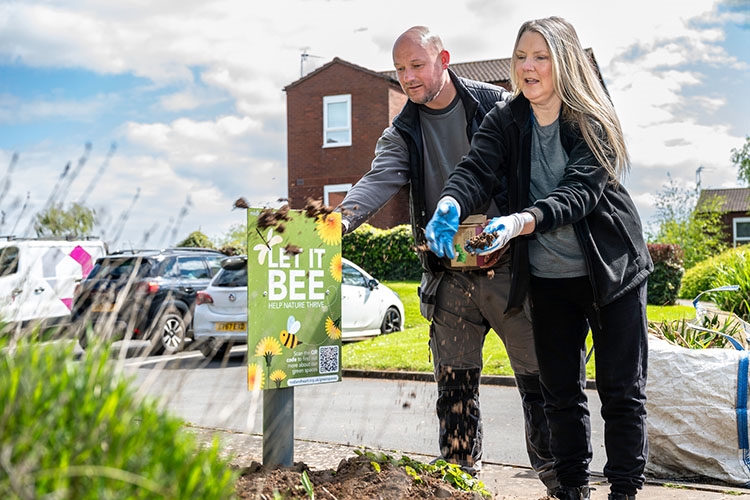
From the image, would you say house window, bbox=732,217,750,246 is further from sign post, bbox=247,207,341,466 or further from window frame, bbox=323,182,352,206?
sign post, bbox=247,207,341,466

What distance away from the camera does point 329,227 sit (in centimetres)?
348

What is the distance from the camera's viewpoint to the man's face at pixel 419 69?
3.79 metres

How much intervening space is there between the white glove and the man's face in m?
1.03

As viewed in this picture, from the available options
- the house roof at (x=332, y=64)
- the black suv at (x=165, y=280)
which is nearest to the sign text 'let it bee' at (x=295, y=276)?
the black suv at (x=165, y=280)

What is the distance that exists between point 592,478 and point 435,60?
2.50 m

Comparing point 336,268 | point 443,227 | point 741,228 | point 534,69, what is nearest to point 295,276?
point 336,268

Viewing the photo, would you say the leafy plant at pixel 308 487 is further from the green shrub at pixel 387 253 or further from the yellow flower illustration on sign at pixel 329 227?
the green shrub at pixel 387 253

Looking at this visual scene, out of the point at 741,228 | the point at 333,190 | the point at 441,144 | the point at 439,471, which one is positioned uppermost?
the point at 741,228

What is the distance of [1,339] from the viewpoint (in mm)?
1750

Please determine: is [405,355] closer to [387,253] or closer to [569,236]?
[569,236]

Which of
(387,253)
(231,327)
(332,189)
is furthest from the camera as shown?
(332,189)

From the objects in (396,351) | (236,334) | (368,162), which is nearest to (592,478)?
(396,351)

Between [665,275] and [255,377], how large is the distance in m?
18.8

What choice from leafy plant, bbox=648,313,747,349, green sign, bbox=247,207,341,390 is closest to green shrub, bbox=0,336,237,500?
green sign, bbox=247,207,341,390
